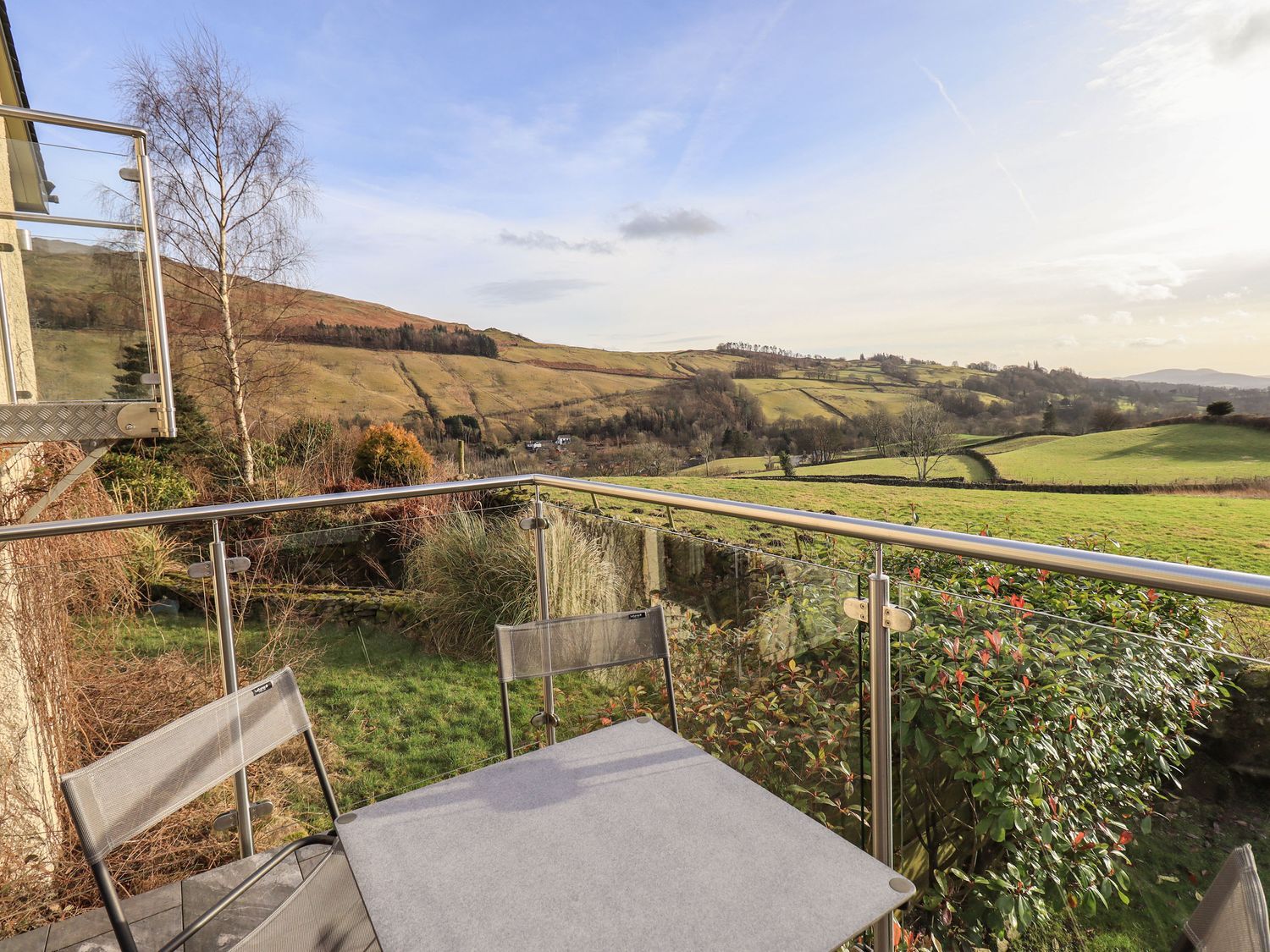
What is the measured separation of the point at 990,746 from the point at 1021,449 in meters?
34.3

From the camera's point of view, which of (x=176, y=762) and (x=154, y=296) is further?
(x=154, y=296)

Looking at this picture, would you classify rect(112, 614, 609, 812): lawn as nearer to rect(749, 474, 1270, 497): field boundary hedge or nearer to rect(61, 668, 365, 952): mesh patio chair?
rect(61, 668, 365, 952): mesh patio chair

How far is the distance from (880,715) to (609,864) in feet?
2.55

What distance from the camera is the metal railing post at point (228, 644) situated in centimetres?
225

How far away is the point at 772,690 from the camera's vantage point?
199 centimetres

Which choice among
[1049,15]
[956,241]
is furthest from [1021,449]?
[1049,15]

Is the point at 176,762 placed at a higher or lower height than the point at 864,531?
lower

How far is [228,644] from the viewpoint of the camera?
2359 millimetres

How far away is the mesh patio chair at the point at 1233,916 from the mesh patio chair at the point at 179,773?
1281mm

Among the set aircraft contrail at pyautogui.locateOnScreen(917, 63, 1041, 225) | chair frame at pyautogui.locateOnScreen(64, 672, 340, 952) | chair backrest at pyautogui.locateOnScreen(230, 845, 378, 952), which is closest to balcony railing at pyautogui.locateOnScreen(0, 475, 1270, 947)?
chair backrest at pyautogui.locateOnScreen(230, 845, 378, 952)

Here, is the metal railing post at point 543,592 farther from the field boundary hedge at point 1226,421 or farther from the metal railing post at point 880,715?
the field boundary hedge at point 1226,421

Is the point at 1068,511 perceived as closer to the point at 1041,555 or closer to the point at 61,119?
the point at 1041,555

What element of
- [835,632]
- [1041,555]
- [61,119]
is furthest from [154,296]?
[1041,555]

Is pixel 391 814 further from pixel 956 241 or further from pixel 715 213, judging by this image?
pixel 956 241
